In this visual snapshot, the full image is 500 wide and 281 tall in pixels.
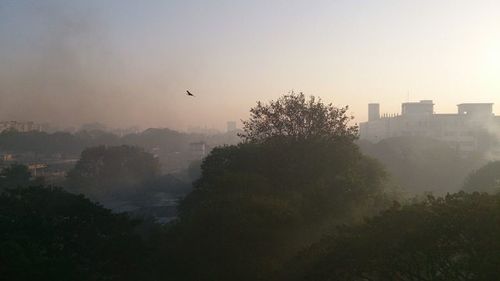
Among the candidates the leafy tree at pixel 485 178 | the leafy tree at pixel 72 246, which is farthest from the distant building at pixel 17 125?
the leafy tree at pixel 72 246

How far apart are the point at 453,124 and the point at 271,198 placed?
62740mm

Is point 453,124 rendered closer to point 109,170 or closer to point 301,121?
point 109,170

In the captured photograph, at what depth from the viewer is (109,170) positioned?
179ft

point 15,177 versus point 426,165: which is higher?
point 426,165

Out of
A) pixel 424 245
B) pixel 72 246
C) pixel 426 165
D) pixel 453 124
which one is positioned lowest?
pixel 72 246

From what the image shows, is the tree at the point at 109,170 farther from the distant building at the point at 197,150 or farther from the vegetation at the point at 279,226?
the distant building at the point at 197,150

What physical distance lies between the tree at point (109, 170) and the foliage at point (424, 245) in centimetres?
4026

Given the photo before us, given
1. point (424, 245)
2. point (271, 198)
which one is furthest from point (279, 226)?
point (424, 245)

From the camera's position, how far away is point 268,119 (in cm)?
2256

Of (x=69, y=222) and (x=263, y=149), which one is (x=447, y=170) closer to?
(x=263, y=149)

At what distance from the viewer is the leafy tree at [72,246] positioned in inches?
414

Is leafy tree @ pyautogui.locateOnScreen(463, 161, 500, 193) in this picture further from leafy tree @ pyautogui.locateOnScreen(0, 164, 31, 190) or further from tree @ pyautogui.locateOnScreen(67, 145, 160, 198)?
leafy tree @ pyautogui.locateOnScreen(0, 164, 31, 190)

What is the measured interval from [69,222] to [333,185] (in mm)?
8983

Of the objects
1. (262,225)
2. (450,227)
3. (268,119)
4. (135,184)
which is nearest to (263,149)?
(268,119)
